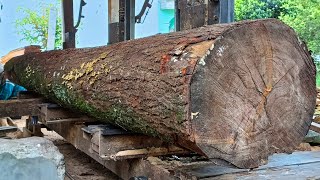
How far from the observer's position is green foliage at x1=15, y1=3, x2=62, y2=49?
1413cm

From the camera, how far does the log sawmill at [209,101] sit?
193 cm

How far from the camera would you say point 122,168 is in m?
3.10

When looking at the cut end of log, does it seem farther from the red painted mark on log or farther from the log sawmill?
the red painted mark on log

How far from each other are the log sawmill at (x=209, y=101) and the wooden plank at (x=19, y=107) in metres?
1.64

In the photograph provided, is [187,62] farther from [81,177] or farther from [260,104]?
[81,177]

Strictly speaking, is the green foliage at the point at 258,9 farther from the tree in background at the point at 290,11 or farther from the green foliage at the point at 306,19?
the green foliage at the point at 306,19

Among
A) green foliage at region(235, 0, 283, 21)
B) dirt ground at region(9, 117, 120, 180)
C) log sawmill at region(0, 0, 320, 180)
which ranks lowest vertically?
dirt ground at region(9, 117, 120, 180)

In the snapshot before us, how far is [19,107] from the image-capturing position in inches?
174

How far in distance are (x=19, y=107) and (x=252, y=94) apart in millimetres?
3007

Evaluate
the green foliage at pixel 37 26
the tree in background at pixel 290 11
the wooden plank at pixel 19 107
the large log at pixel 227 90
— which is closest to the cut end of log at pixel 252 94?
the large log at pixel 227 90

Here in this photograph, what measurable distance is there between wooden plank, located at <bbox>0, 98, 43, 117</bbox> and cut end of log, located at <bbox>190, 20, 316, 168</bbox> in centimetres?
284

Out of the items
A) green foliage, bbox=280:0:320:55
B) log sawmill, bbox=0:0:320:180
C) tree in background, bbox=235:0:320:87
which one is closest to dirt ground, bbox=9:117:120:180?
log sawmill, bbox=0:0:320:180

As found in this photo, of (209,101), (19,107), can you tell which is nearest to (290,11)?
(19,107)

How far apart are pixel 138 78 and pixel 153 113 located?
0.75ft
